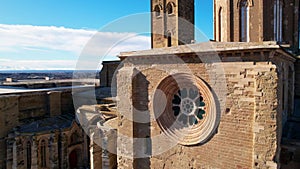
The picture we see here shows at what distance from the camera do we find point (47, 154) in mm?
14102

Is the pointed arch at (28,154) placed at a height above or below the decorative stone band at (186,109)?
below

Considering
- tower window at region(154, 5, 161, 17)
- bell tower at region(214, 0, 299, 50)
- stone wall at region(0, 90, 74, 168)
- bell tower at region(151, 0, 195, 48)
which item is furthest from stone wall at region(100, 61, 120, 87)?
bell tower at region(214, 0, 299, 50)

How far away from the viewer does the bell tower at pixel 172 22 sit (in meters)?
15.0

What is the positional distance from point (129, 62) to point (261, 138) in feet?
17.2

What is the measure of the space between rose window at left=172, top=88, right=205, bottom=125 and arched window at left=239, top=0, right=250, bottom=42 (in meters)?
6.18

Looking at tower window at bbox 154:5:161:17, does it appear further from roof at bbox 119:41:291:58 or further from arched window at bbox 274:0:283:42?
roof at bbox 119:41:291:58

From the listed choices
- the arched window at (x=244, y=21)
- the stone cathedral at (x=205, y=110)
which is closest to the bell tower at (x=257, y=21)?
the arched window at (x=244, y=21)

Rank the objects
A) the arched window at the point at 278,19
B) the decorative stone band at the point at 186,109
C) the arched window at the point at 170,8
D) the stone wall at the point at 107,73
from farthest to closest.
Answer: the stone wall at the point at 107,73, the arched window at the point at 170,8, the arched window at the point at 278,19, the decorative stone band at the point at 186,109

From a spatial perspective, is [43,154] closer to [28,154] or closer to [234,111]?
[28,154]

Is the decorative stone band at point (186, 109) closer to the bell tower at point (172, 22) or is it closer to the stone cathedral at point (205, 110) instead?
the stone cathedral at point (205, 110)

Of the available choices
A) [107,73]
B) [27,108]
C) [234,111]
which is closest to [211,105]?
[234,111]

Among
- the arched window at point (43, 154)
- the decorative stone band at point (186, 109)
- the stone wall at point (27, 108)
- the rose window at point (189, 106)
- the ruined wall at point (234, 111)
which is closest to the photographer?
the ruined wall at point (234, 111)

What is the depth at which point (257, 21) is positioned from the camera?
11.5 metres

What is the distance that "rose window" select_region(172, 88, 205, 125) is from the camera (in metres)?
7.55
